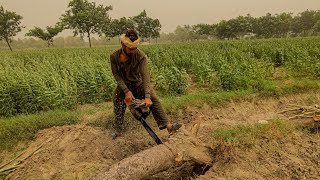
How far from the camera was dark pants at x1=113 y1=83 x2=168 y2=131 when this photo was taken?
4.73 m

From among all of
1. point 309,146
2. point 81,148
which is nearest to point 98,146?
point 81,148

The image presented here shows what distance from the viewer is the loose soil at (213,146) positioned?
12.3 feet

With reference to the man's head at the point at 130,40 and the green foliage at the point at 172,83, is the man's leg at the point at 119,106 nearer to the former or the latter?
the man's head at the point at 130,40

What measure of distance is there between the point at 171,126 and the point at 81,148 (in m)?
1.70

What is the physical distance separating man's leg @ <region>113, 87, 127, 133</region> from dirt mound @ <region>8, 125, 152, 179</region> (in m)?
0.24

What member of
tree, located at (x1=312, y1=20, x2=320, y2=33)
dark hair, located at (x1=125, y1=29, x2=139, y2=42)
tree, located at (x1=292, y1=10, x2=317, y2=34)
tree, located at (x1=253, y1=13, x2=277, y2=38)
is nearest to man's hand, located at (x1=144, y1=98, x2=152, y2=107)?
dark hair, located at (x1=125, y1=29, x2=139, y2=42)

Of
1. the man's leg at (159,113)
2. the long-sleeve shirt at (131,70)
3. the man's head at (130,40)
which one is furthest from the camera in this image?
the man's leg at (159,113)

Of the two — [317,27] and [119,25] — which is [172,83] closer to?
[119,25]

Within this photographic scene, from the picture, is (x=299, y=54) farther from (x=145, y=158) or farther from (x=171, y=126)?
(x=145, y=158)

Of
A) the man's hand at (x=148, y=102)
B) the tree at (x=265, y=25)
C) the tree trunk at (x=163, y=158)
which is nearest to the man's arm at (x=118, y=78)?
the man's hand at (x=148, y=102)

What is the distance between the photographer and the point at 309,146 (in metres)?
4.20

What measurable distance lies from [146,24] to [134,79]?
39205 millimetres

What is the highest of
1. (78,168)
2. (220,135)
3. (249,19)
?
(249,19)

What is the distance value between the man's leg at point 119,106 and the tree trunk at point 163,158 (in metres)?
1.33
